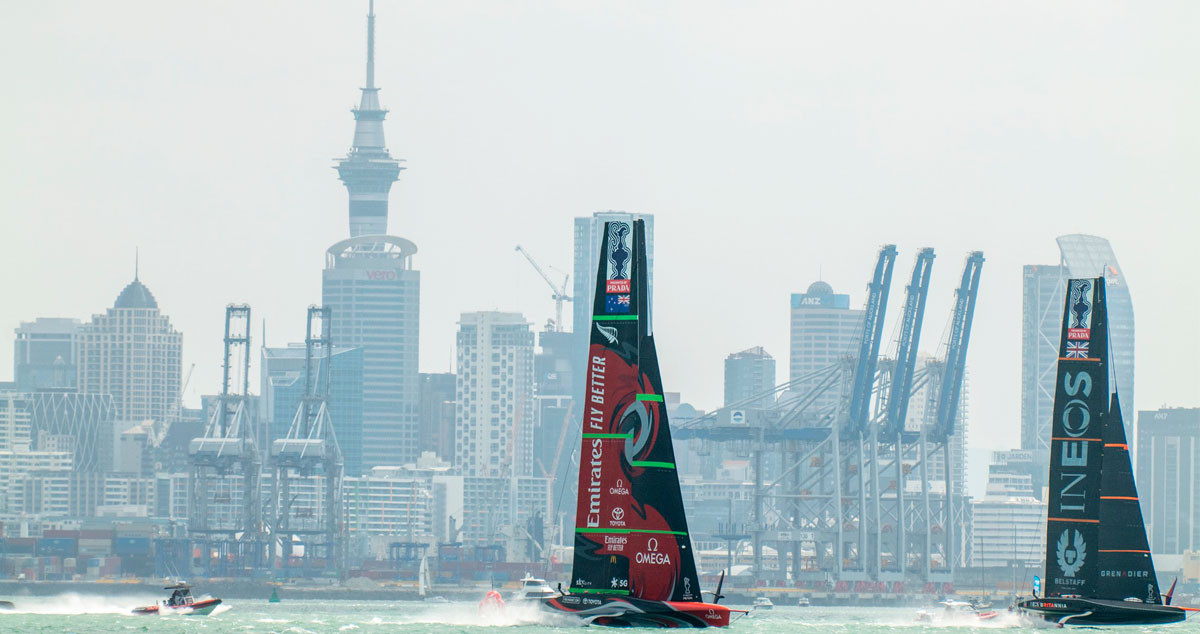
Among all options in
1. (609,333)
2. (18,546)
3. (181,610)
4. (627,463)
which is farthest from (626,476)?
(18,546)

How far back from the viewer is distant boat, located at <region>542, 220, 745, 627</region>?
4216 cm

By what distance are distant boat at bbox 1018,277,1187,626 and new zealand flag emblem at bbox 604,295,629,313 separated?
417 inches

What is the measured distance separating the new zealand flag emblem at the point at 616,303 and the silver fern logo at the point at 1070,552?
11809mm

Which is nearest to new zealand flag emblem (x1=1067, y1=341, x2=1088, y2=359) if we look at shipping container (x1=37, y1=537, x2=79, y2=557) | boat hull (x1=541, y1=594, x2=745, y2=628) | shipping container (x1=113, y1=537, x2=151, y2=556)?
boat hull (x1=541, y1=594, x2=745, y2=628)

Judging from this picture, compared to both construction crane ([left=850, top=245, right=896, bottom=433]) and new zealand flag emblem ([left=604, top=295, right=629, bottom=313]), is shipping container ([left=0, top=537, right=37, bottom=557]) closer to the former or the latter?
construction crane ([left=850, top=245, right=896, bottom=433])

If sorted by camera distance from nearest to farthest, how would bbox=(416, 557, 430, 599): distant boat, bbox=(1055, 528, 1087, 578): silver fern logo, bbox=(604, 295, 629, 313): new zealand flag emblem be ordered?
bbox=(604, 295, 629, 313): new zealand flag emblem
bbox=(1055, 528, 1087, 578): silver fern logo
bbox=(416, 557, 430, 599): distant boat

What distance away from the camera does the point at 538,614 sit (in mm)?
44688

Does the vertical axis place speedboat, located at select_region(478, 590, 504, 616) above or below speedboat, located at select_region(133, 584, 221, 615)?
above

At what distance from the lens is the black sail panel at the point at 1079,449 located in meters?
48.2

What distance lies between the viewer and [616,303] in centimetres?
4256

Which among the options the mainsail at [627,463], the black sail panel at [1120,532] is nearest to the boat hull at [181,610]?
the mainsail at [627,463]

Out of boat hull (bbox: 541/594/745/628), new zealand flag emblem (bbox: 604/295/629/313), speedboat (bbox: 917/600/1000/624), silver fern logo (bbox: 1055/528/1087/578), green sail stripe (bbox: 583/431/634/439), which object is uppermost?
new zealand flag emblem (bbox: 604/295/629/313)

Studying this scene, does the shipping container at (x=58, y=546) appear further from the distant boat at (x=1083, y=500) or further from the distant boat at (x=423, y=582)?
the distant boat at (x=1083, y=500)

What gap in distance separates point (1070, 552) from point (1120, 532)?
1712 mm
